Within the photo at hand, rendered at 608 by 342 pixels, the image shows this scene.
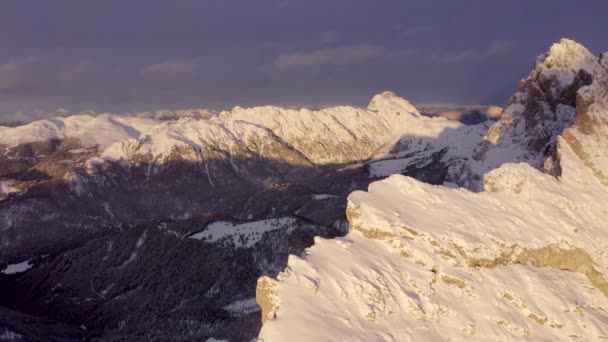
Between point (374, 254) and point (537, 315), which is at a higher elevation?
point (374, 254)

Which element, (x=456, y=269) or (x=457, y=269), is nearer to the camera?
(x=456, y=269)

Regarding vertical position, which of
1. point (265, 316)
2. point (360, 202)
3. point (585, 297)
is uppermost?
point (360, 202)

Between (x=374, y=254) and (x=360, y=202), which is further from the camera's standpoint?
(x=360, y=202)

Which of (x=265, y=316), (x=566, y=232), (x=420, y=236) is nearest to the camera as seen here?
(x=265, y=316)

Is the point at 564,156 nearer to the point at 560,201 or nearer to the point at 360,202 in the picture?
the point at 560,201

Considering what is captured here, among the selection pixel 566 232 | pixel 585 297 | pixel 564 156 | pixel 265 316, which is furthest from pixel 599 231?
pixel 265 316
